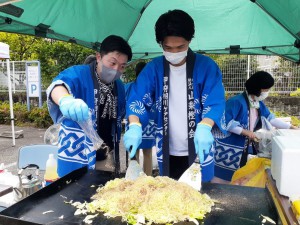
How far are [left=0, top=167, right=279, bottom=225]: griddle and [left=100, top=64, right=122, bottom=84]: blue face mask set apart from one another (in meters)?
0.89

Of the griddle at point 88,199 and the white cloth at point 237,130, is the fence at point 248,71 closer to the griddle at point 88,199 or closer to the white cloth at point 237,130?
the white cloth at point 237,130

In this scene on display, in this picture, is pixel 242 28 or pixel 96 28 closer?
pixel 96 28

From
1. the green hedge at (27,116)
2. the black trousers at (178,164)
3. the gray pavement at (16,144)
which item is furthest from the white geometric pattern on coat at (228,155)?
the green hedge at (27,116)

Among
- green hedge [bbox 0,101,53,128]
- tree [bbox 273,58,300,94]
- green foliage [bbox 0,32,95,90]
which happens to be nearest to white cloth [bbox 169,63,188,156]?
tree [bbox 273,58,300,94]

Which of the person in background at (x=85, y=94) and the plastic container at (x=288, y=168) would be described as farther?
the person in background at (x=85, y=94)

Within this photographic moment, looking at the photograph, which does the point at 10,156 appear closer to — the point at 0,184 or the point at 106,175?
the point at 0,184

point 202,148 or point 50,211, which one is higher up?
point 202,148

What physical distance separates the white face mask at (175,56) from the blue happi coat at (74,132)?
0.70 metres

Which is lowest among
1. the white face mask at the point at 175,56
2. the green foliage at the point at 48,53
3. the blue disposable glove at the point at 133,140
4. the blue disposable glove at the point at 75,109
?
the blue disposable glove at the point at 133,140

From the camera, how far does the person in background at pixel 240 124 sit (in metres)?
3.80

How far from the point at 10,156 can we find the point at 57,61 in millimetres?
6135

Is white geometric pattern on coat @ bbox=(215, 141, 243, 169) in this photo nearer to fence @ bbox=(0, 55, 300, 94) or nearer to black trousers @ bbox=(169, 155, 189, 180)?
black trousers @ bbox=(169, 155, 189, 180)

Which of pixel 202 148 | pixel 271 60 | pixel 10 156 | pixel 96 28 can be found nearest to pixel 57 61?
pixel 10 156

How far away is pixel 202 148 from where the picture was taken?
1.99 meters
